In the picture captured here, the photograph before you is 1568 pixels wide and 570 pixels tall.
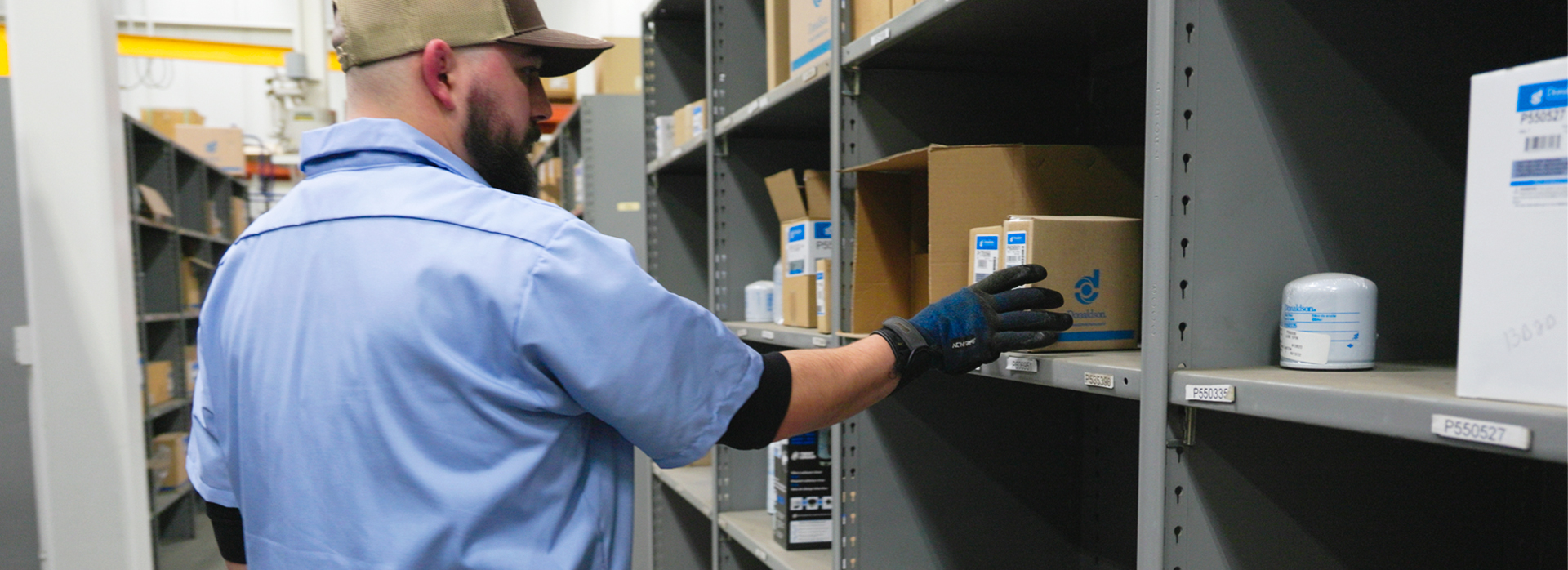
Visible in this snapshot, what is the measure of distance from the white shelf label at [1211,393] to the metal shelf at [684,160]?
190 cm

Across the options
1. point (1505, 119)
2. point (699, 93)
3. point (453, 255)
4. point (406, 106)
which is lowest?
point (453, 255)

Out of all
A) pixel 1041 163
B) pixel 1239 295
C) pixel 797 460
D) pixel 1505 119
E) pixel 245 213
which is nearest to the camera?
pixel 1505 119

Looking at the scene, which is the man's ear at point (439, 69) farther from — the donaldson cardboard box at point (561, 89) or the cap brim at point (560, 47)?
the donaldson cardboard box at point (561, 89)

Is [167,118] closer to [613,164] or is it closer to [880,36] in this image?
[613,164]

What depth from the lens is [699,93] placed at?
3.39 m

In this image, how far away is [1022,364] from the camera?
1.32m

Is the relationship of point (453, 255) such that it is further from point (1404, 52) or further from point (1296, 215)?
point (1404, 52)

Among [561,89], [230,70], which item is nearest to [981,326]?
[561,89]

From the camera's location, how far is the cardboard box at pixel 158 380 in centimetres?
544

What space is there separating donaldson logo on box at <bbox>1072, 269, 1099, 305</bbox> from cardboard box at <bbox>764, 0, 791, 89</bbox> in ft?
3.69

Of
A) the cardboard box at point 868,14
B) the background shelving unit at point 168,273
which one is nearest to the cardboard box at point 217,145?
the background shelving unit at point 168,273

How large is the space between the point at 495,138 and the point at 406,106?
132 millimetres

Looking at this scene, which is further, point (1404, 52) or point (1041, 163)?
point (1041, 163)

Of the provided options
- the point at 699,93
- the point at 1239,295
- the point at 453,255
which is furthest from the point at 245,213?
the point at 1239,295
